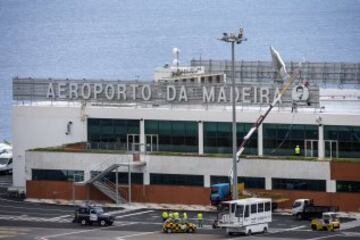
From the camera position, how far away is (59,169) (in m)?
105

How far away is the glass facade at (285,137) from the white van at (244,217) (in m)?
17.2

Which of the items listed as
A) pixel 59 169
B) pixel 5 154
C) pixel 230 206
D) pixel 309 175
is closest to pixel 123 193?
pixel 59 169

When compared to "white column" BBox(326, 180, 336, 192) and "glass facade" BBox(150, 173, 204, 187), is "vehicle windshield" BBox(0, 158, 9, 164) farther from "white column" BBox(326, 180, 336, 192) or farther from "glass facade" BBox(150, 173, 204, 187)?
"white column" BBox(326, 180, 336, 192)

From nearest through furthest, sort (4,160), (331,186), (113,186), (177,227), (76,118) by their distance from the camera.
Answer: (177,227)
(331,186)
(113,186)
(76,118)
(4,160)

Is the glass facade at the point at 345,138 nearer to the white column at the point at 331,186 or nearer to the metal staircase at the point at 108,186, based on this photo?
the white column at the point at 331,186

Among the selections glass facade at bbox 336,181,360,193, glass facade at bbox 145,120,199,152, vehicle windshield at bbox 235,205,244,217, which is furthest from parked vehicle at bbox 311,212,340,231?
glass facade at bbox 145,120,199,152

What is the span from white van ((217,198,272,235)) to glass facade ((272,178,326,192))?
13218 millimetres

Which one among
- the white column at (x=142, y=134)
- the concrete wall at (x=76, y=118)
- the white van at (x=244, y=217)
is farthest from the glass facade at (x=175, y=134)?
the white van at (x=244, y=217)

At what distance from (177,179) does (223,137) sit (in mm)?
5132

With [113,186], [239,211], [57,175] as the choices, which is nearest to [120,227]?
[239,211]

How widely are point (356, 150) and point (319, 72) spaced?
26099 millimetres

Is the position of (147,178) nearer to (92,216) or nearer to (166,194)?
(166,194)

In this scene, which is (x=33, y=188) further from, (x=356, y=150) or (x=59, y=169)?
(x=356, y=150)

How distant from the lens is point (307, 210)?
9275cm
